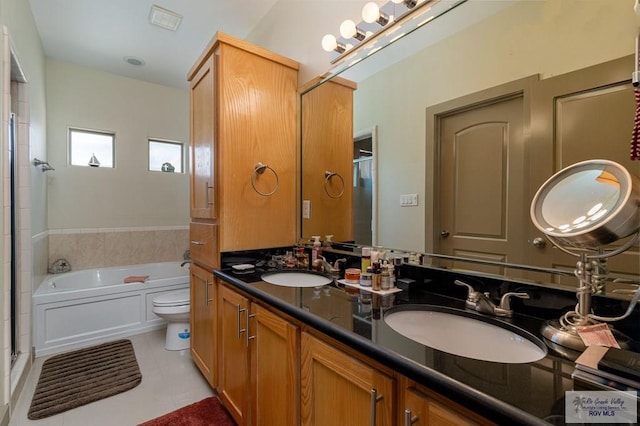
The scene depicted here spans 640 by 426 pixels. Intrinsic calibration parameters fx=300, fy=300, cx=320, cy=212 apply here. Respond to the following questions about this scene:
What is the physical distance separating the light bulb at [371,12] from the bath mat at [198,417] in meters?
2.26

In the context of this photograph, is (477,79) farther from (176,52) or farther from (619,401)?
(176,52)

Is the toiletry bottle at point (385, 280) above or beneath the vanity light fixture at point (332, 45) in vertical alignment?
beneath

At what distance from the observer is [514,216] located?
107 cm

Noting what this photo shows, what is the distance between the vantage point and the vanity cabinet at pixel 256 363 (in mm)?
1104

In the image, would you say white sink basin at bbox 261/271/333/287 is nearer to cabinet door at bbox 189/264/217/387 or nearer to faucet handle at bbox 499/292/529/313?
cabinet door at bbox 189/264/217/387

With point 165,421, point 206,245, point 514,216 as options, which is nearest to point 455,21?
point 514,216

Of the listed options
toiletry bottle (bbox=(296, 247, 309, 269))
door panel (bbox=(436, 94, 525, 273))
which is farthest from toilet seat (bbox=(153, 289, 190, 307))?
door panel (bbox=(436, 94, 525, 273))

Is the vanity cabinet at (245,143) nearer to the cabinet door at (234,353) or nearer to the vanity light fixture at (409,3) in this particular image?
the cabinet door at (234,353)

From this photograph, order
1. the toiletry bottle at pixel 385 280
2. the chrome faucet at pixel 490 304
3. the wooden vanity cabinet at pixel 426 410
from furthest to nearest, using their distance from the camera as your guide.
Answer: the toiletry bottle at pixel 385 280, the chrome faucet at pixel 490 304, the wooden vanity cabinet at pixel 426 410

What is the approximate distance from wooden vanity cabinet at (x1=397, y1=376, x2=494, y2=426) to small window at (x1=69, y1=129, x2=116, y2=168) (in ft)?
13.4

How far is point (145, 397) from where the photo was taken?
1.93 m

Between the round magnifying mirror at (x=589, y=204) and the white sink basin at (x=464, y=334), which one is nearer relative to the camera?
the round magnifying mirror at (x=589, y=204)

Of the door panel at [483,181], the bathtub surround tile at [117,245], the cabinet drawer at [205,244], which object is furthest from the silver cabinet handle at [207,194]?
→ the bathtub surround tile at [117,245]

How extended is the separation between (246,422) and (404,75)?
1840 millimetres
